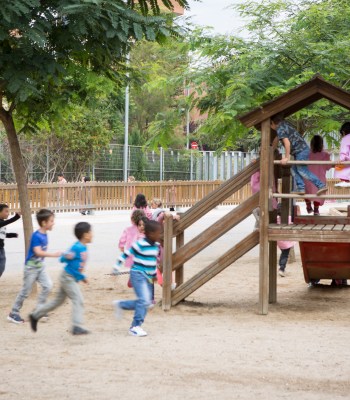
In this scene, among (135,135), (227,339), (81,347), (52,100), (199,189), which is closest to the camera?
(81,347)

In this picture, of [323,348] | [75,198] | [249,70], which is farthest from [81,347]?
[75,198]

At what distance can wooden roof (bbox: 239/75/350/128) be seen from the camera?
12.1 meters

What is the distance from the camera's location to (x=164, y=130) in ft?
60.1

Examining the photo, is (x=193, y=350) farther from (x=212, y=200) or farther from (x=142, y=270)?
(x=212, y=200)

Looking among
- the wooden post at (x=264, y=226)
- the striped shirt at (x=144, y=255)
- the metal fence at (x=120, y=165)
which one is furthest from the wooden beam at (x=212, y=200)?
the metal fence at (x=120, y=165)

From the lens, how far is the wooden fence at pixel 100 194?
3341 centimetres

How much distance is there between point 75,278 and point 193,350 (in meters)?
1.46

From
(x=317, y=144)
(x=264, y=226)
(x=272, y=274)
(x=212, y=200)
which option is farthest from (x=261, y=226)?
(x=317, y=144)

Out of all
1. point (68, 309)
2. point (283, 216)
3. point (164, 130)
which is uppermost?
point (164, 130)

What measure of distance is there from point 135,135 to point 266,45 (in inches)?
1297

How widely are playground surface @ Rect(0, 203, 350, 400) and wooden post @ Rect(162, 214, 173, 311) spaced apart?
174 millimetres

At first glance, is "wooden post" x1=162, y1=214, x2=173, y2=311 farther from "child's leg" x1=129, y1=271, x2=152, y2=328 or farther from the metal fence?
the metal fence

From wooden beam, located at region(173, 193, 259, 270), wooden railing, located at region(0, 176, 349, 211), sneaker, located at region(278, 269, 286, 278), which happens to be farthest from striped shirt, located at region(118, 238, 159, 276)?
wooden railing, located at region(0, 176, 349, 211)

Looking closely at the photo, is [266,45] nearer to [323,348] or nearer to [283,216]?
[283,216]
